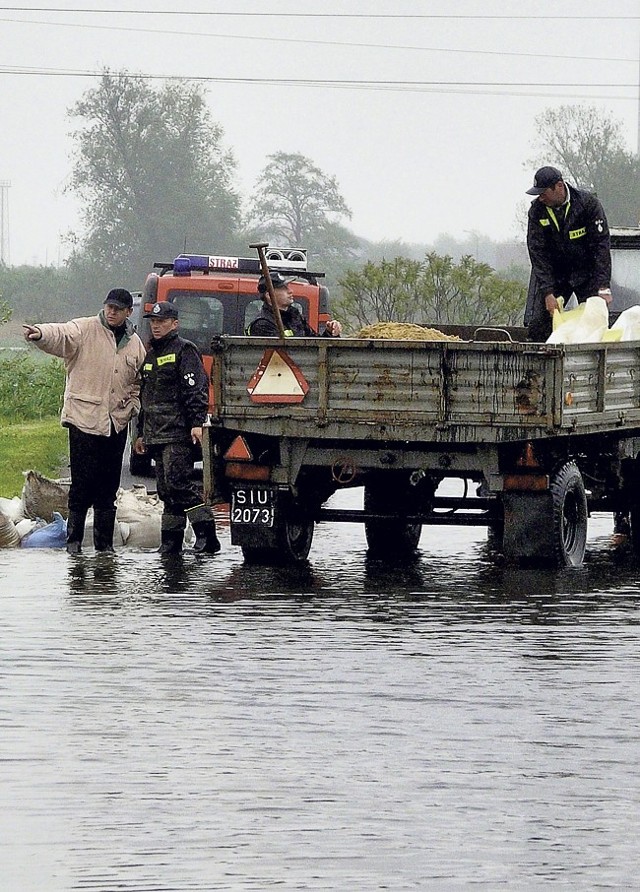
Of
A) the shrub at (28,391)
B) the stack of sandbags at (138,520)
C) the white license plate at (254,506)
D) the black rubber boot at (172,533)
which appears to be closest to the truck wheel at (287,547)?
the white license plate at (254,506)

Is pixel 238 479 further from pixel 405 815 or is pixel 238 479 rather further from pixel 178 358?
pixel 405 815

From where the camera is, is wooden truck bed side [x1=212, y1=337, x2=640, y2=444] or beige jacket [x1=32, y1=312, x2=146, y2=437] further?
beige jacket [x1=32, y1=312, x2=146, y2=437]

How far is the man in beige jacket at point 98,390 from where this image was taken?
535 inches

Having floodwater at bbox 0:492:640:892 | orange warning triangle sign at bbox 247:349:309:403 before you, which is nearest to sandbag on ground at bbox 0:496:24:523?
floodwater at bbox 0:492:640:892

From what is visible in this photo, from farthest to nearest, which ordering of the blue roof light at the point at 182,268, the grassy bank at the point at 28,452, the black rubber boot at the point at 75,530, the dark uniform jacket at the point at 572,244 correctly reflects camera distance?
1. the blue roof light at the point at 182,268
2. the grassy bank at the point at 28,452
3. the dark uniform jacket at the point at 572,244
4. the black rubber boot at the point at 75,530

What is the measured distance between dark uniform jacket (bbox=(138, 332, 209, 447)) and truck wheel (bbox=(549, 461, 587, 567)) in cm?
241

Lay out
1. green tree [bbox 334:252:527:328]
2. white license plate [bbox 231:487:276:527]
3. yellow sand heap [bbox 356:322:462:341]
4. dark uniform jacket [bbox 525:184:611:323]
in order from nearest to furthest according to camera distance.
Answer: white license plate [bbox 231:487:276:527] < yellow sand heap [bbox 356:322:462:341] < dark uniform jacket [bbox 525:184:611:323] < green tree [bbox 334:252:527:328]

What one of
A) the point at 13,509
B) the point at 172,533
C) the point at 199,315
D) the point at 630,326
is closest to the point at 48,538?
the point at 13,509

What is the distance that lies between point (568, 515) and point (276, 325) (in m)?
2.31

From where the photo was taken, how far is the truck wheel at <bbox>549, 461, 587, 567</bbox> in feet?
40.4

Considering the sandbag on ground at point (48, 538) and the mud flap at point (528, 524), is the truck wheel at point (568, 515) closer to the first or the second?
the mud flap at point (528, 524)

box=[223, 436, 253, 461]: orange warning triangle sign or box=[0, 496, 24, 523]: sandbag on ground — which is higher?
box=[223, 436, 253, 461]: orange warning triangle sign

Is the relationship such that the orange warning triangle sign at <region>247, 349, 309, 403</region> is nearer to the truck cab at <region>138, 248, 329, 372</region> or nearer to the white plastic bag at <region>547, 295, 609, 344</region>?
the white plastic bag at <region>547, 295, 609, 344</region>

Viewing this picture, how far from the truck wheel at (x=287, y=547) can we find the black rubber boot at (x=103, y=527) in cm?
125
